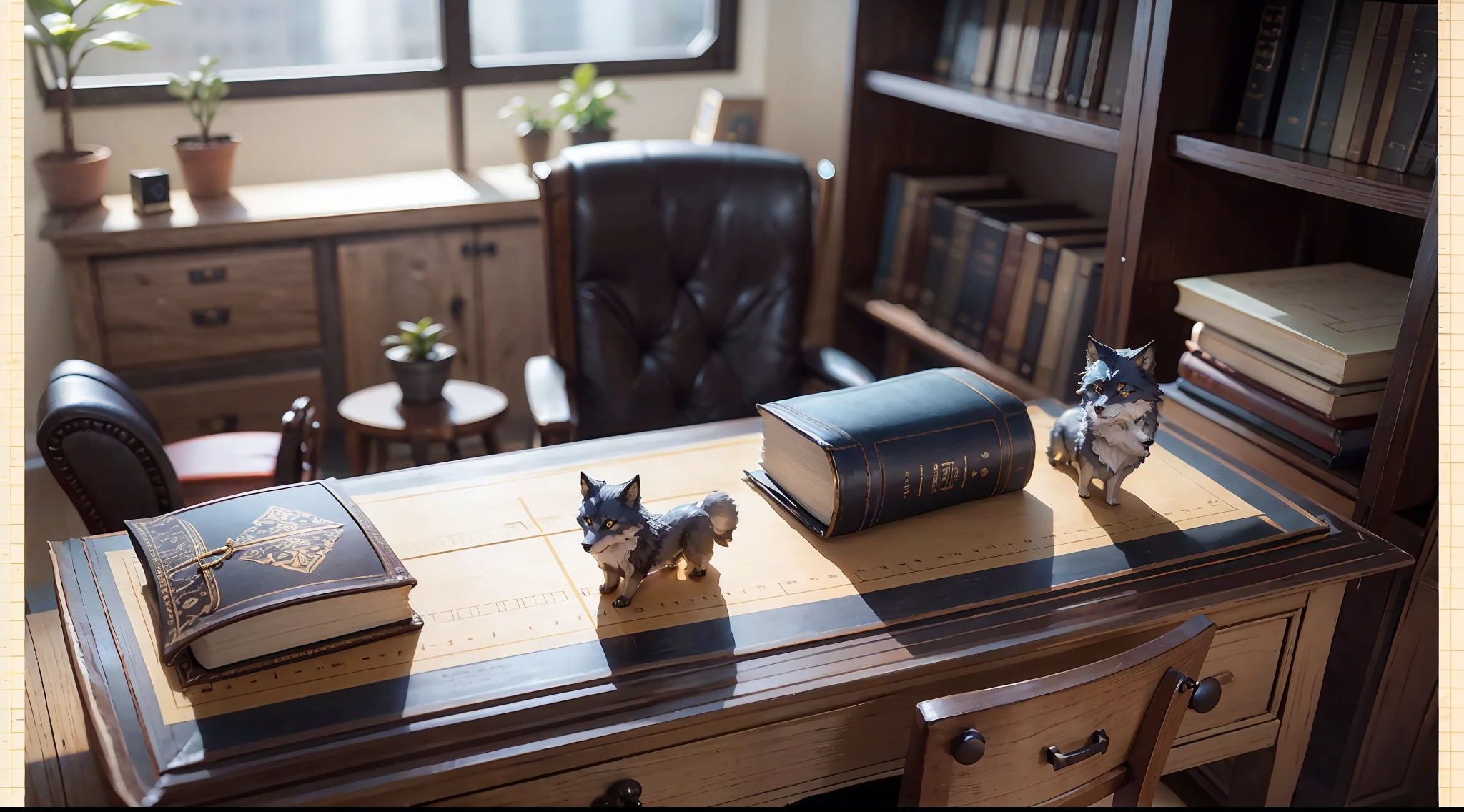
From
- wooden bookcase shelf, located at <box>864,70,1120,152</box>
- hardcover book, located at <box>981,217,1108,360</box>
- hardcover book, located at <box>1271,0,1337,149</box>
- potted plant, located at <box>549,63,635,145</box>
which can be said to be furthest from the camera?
potted plant, located at <box>549,63,635,145</box>

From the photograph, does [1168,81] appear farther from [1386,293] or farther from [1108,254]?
[1386,293]

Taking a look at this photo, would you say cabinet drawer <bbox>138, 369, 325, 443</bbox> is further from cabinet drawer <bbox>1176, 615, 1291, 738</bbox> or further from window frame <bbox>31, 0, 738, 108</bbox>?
cabinet drawer <bbox>1176, 615, 1291, 738</bbox>

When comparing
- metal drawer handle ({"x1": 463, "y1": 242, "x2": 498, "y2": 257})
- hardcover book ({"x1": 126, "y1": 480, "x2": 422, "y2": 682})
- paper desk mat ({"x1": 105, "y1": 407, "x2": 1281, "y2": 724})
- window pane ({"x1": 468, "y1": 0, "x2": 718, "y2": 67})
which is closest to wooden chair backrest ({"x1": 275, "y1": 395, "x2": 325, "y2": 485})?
paper desk mat ({"x1": 105, "y1": 407, "x2": 1281, "y2": 724})

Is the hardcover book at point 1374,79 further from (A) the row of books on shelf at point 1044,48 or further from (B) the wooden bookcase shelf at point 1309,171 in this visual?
(A) the row of books on shelf at point 1044,48

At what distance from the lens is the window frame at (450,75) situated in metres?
2.89

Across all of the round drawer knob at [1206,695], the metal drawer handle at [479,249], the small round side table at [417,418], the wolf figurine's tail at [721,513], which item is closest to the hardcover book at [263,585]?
the wolf figurine's tail at [721,513]

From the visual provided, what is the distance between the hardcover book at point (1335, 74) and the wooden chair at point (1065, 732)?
3.14 ft

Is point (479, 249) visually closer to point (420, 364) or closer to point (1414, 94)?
point (420, 364)

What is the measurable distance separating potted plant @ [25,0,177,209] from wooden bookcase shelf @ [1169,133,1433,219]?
2153 millimetres

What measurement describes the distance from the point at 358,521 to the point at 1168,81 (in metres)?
1.40

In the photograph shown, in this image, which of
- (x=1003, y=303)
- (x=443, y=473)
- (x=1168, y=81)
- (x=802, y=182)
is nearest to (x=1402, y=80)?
(x=1168, y=81)

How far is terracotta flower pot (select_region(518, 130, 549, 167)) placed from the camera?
123 inches

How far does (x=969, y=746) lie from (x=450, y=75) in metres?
2.66

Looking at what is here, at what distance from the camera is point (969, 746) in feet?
3.43
